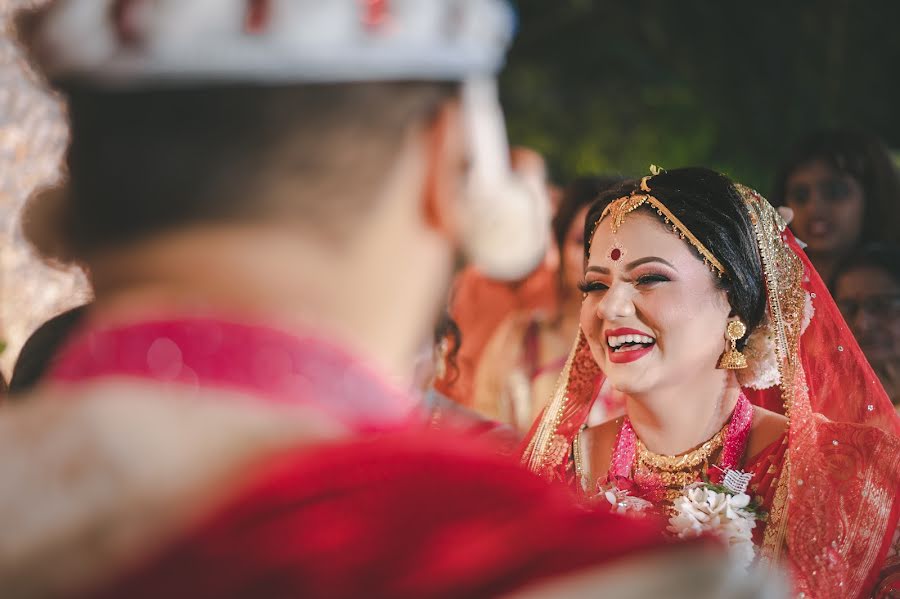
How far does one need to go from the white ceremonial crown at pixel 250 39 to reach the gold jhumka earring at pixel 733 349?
1596mm

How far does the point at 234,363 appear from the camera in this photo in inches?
37.1

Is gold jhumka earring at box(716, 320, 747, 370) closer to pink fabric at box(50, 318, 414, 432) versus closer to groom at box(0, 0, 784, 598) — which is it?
groom at box(0, 0, 784, 598)

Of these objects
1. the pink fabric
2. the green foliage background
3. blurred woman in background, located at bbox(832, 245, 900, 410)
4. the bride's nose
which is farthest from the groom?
the green foliage background

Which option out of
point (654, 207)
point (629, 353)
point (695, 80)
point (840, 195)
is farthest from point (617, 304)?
point (695, 80)

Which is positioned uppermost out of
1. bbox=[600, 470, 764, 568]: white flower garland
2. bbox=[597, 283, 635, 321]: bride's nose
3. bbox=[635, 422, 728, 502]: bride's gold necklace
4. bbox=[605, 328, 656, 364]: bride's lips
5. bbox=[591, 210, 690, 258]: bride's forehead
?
bbox=[591, 210, 690, 258]: bride's forehead

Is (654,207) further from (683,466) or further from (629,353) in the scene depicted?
(683,466)

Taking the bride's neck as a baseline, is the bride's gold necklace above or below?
below

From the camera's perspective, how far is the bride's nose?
7.74ft

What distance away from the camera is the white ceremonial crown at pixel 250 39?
3.16ft

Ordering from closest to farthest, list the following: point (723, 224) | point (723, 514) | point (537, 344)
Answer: point (723, 514) < point (723, 224) < point (537, 344)

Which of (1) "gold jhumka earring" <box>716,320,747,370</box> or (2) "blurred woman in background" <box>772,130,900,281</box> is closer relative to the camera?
(1) "gold jhumka earring" <box>716,320,747,370</box>

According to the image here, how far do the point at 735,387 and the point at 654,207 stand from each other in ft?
1.72

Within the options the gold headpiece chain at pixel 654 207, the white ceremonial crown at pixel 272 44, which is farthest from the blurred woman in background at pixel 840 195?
the white ceremonial crown at pixel 272 44

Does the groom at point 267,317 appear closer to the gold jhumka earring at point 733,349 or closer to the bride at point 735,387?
the bride at point 735,387
